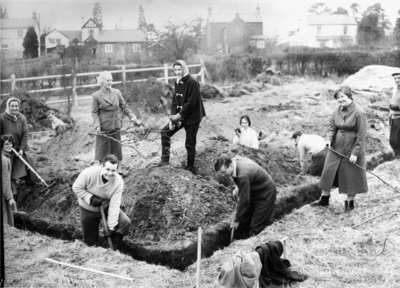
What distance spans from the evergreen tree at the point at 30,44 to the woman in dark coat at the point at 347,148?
3.03 meters

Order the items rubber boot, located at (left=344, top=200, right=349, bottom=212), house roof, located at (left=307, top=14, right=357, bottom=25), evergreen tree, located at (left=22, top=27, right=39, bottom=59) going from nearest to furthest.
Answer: evergreen tree, located at (left=22, top=27, right=39, bottom=59)
rubber boot, located at (left=344, top=200, right=349, bottom=212)
house roof, located at (left=307, top=14, right=357, bottom=25)

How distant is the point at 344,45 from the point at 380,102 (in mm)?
4409

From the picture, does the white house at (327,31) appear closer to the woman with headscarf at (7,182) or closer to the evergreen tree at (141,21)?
the evergreen tree at (141,21)

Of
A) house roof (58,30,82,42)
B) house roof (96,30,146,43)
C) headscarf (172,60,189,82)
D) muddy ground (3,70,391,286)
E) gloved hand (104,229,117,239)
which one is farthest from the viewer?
headscarf (172,60,189,82)

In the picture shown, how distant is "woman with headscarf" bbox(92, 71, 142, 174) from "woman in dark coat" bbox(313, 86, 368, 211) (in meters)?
2.16

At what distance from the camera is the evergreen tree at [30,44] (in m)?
5.08

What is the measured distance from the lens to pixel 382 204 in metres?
6.34

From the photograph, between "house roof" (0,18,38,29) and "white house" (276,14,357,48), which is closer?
"house roof" (0,18,38,29)

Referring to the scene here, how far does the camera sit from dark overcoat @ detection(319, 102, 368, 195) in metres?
5.97

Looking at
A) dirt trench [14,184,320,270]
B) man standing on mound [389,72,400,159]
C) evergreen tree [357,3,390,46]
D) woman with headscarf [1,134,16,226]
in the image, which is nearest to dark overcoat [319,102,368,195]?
dirt trench [14,184,320,270]

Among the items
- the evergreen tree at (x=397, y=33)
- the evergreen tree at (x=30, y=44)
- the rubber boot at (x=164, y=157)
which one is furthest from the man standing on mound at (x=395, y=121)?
the evergreen tree at (x=30, y=44)

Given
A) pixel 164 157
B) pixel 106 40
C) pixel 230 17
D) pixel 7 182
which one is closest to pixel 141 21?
pixel 106 40

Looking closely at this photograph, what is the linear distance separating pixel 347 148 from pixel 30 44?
3.39 metres

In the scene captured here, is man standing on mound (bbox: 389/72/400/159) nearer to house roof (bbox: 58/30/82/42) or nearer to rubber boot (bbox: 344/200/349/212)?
rubber boot (bbox: 344/200/349/212)
